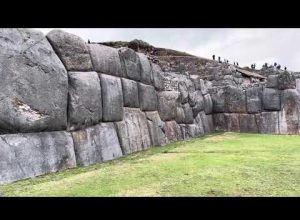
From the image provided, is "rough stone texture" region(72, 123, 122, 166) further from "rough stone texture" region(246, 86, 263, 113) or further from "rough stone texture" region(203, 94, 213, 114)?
"rough stone texture" region(246, 86, 263, 113)

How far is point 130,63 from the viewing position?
9633 mm

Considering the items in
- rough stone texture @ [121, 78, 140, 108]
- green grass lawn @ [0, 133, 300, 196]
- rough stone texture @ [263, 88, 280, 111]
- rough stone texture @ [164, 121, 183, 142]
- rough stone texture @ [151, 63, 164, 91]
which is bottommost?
green grass lawn @ [0, 133, 300, 196]

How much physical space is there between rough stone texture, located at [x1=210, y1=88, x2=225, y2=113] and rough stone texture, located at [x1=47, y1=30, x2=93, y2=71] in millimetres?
8328

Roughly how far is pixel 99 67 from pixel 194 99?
248 inches

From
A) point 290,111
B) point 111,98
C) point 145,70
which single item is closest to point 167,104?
point 145,70

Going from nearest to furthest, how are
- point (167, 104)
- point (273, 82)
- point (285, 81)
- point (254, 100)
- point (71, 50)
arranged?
point (71, 50) < point (167, 104) < point (285, 81) < point (273, 82) < point (254, 100)

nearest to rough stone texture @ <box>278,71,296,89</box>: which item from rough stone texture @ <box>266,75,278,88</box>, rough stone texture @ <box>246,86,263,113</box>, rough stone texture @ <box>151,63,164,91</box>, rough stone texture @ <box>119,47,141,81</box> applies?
rough stone texture @ <box>266,75,278,88</box>

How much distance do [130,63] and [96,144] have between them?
8.78 ft

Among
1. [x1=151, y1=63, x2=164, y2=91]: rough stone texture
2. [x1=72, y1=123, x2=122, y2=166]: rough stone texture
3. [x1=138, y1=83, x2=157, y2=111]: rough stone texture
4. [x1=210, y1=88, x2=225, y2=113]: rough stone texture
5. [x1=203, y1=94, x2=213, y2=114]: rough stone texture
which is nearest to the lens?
[x1=72, y1=123, x2=122, y2=166]: rough stone texture

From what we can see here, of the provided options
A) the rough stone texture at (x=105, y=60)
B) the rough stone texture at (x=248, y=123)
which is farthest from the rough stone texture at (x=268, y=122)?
the rough stone texture at (x=105, y=60)

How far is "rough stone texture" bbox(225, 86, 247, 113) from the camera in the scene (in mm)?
14953

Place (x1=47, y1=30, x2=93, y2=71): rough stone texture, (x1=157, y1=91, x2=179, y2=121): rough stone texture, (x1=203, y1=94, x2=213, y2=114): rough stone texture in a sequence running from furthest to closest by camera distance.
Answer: (x1=203, y1=94, x2=213, y2=114): rough stone texture → (x1=157, y1=91, x2=179, y2=121): rough stone texture → (x1=47, y1=30, x2=93, y2=71): rough stone texture

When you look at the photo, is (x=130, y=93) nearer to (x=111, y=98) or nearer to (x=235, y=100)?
(x=111, y=98)
